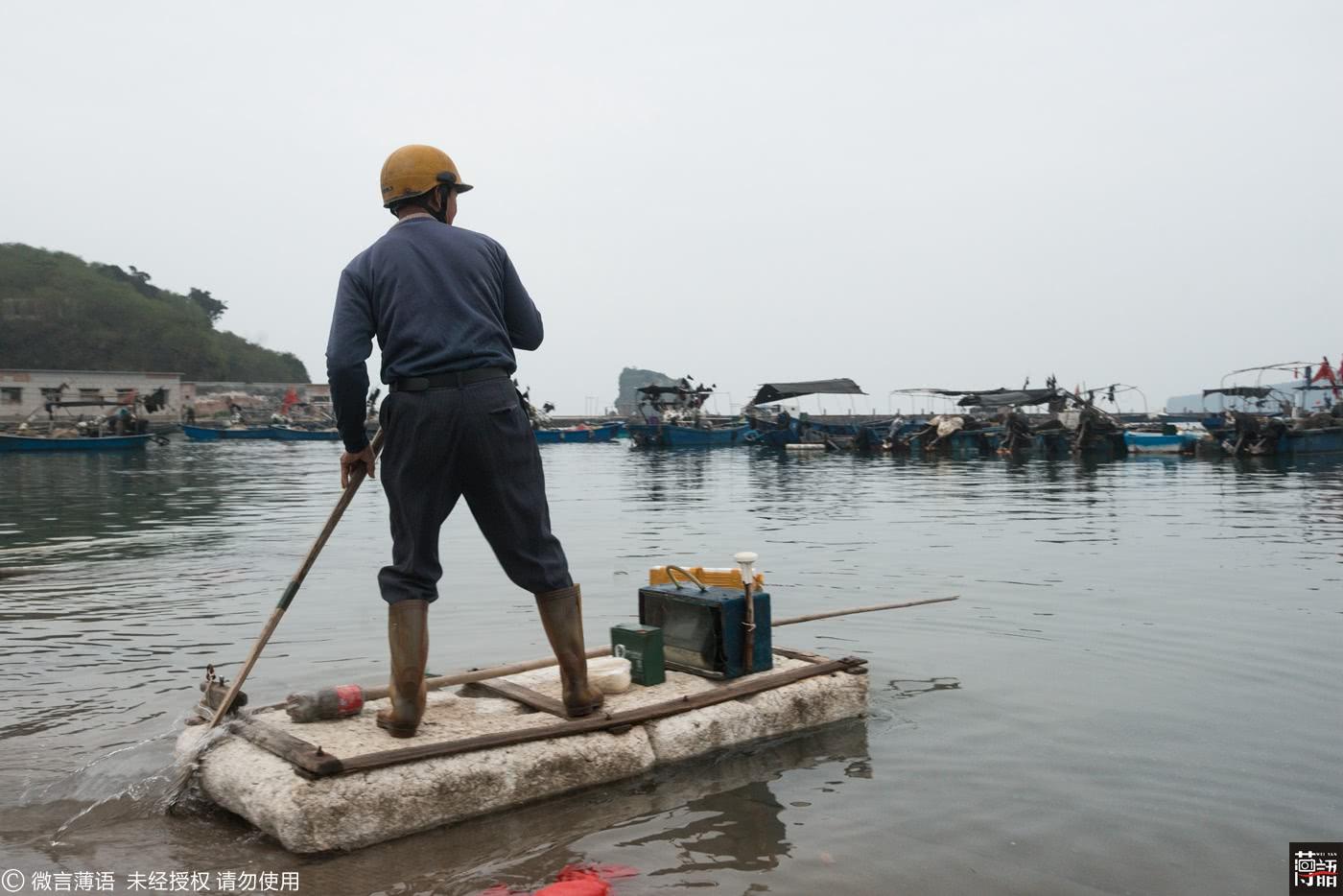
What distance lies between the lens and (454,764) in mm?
3898

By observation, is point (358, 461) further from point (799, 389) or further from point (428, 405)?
point (799, 389)

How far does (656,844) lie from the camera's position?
3.79 m

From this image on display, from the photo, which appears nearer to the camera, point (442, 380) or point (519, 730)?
point (442, 380)

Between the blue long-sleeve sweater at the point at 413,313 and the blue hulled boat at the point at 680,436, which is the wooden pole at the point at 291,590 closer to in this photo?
the blue long-sleeve sweater at the point at 413,313

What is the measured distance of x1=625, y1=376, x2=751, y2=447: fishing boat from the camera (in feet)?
187

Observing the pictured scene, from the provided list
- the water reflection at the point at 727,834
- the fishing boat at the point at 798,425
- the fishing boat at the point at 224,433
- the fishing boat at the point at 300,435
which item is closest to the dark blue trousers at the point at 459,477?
the water reflection at the point at 727,834

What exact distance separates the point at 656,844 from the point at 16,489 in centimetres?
2572

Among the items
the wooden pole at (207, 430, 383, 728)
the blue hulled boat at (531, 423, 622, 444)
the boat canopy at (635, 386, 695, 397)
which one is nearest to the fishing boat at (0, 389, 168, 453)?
the boat canopy at (635, 386, 695, 397)

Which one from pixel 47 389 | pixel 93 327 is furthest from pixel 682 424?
pixel 93 327

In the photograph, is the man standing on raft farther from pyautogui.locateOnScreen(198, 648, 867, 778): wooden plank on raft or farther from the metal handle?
the metal handle

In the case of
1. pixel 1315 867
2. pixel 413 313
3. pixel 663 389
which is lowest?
pixel 1315 867

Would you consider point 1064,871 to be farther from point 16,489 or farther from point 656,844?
point 16,489

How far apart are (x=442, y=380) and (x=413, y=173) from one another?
2.85ft

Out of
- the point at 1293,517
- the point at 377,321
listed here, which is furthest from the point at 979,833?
the point at 1293,517
